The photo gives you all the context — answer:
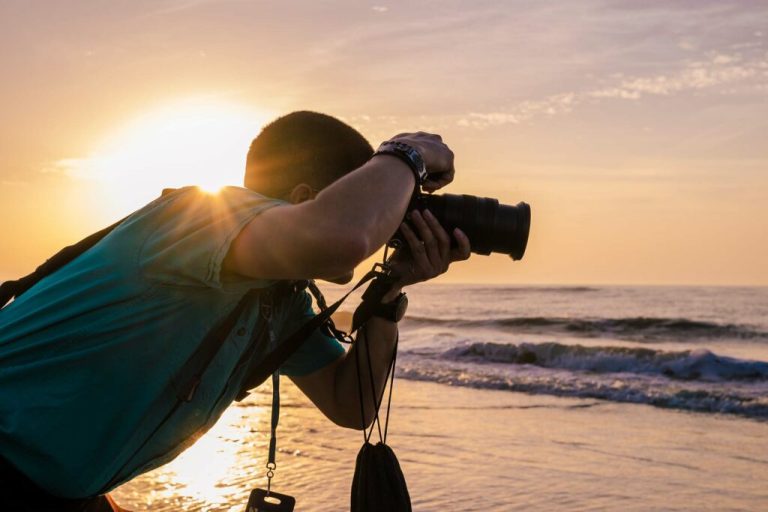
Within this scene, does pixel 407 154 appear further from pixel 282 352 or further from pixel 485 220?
pixel 282 352

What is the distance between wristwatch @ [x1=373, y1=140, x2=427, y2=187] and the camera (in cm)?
27

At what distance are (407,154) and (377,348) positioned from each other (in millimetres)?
820

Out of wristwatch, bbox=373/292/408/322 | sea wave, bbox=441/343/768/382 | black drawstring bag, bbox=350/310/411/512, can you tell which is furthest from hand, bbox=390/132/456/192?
sea wave, bbox=441/343/768/382

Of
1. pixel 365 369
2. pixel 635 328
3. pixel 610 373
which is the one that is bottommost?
pixel 635 328

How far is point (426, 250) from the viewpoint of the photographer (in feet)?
6.41

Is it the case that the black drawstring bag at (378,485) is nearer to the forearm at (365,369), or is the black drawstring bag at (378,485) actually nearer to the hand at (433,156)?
the forearm at (365,369)

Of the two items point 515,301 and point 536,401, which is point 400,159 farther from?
point 515,301

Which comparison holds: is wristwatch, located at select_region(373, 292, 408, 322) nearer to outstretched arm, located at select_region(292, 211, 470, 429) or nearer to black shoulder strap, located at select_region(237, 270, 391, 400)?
outstretched arm, located at select_region(292, 211, 470, 429)

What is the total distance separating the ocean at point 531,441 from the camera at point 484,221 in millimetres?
2972

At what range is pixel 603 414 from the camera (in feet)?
27.1

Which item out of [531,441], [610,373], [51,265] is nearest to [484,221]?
[51,265]

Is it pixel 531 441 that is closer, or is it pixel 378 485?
pixel 378 485

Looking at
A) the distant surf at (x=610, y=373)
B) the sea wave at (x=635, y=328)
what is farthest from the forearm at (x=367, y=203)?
the sea wave at (x=635, y=328)

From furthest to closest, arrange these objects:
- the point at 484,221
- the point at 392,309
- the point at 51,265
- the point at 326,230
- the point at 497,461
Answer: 1. the point at 497,461
2. the point at 392,309
3. the point at 484,221
4. the point at 51,265
5. the point at 326,230
